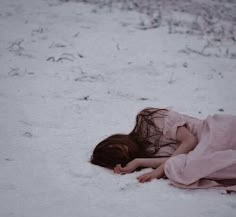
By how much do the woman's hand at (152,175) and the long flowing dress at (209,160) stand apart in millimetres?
55

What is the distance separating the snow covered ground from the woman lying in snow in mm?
86

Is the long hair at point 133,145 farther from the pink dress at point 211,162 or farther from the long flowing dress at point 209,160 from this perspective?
the pink dress at point 211,162

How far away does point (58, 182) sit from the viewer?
8.78 ft

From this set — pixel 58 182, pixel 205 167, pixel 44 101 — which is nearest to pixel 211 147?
pixel 205 167

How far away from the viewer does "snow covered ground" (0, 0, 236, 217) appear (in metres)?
2.46

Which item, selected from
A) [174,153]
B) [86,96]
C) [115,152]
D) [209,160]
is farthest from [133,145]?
[86,96]

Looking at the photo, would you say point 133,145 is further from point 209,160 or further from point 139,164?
point 209,160

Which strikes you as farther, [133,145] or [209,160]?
[133,145]

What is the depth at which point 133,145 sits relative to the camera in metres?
2.95

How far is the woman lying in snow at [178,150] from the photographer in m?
2.54

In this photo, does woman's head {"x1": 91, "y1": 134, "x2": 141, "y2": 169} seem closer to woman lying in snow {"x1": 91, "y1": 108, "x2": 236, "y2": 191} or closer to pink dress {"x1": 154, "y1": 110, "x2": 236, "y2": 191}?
woman lying in snow {"x1": 91, "y1": 108, "x2": 236, "y2": 191}

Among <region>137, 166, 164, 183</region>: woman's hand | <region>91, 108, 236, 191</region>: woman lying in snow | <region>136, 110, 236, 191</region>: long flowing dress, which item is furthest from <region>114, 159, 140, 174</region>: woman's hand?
<region>136, 110, 236, 191</region>: long flowing dress

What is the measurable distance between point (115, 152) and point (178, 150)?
447 mm

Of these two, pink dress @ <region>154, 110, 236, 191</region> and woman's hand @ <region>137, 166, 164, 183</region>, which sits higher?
pink dress @ <region>154, 110, 236, 191</region>
